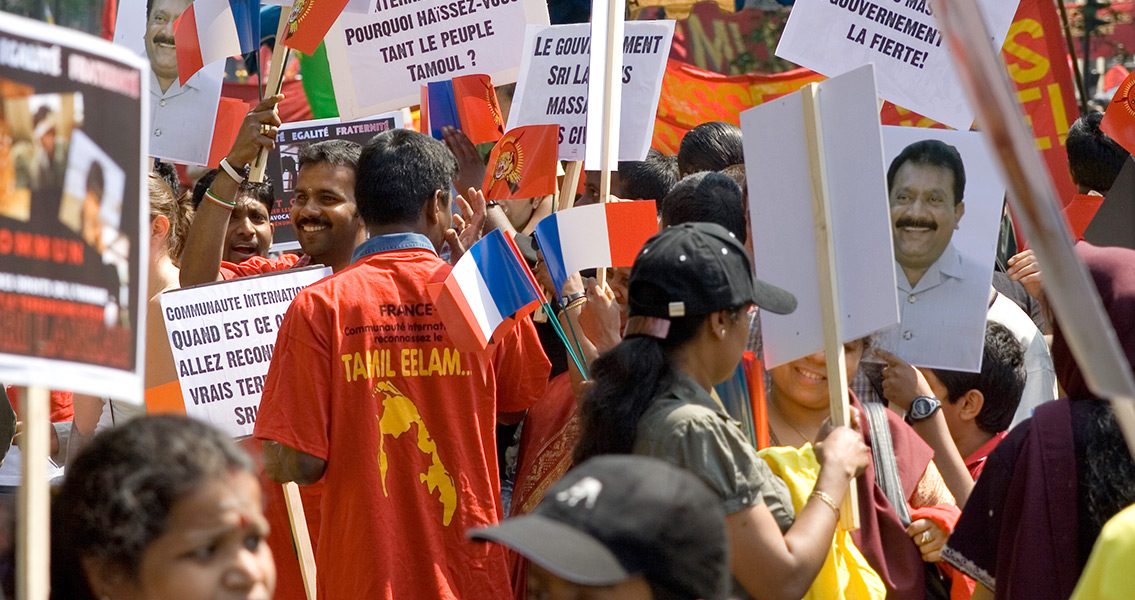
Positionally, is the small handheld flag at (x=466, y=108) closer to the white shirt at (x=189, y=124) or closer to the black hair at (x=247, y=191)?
the white shirt at (x=189, y=124)

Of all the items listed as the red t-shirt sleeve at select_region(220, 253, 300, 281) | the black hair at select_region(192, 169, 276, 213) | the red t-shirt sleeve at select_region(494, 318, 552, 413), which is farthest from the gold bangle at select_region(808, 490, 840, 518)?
the black hair at select_region(192, 169, 276, 213)

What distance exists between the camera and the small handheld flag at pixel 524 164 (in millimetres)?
4746

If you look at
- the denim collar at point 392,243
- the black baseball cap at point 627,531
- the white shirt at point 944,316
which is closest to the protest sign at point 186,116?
the denim collar at point 392,243

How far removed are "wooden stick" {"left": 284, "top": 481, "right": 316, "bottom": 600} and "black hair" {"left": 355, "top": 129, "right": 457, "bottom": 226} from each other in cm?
83

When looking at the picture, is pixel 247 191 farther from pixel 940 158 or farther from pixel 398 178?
pixel 940 158

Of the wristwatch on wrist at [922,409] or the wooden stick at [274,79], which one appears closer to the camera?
the wristwatch on wrist at [922,409]

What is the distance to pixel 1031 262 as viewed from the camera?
14.7 ft

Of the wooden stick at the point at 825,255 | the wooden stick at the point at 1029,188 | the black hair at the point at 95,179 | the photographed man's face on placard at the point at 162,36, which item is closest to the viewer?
the wooden stick at the point at 1029,188

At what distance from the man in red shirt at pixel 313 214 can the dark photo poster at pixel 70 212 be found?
232cm

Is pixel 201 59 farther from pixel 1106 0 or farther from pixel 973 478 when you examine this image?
pixel 1106 0

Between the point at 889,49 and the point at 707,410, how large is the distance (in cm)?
233

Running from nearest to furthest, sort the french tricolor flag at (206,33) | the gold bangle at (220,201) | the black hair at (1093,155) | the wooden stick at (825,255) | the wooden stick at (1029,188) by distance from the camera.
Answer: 1. the wooden stick at (1029,188)
2. the wooden stick at (825,255)
3. the gold bangle at (220,201)
4. the french tricolor flag at (206,33)
5. the black hair at (1093,155)

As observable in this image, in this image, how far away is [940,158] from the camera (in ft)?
13.8

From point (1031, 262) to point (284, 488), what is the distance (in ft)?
8.15
